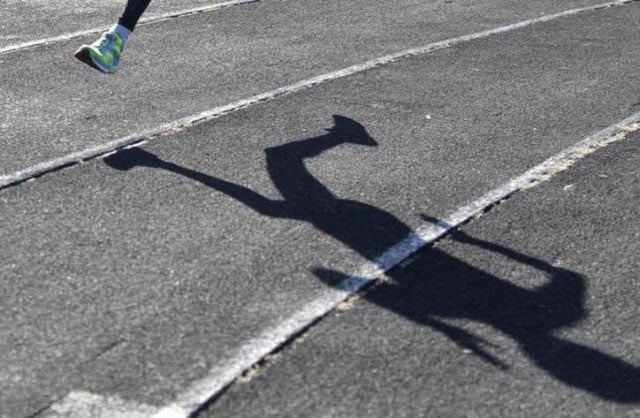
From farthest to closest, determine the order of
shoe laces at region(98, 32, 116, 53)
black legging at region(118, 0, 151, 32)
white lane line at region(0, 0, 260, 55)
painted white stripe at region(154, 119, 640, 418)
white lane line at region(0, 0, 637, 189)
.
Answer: white lane line at region(0, 0, 260, 55)
black legging at region(118, 0, 151, 32)
shoe laces at region(98, 32, 116, 53)
white lane line at region(0, 0, 637, 189)
painted white stripe at region(154, 119, 640, 418)

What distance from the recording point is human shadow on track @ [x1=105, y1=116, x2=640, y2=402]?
6.17 metres

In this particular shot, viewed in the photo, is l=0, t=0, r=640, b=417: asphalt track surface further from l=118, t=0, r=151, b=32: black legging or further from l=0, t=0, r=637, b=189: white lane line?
l=118, t=0, r=151, b=32: black legging

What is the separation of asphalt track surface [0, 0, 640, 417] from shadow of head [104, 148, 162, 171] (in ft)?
0.06

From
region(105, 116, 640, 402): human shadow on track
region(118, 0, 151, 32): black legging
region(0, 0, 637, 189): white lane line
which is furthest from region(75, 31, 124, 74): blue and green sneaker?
region(105, 116, 640, 402): human shadow on track

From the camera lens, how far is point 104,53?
10164 mm

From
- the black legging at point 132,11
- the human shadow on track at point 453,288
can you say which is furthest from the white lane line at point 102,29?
the human shadow on track at point 453,288

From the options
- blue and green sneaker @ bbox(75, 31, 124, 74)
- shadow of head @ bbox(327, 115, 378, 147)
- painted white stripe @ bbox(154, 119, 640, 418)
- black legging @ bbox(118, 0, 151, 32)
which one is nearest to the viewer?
painted white stripe @ bbox(154, 119, 640, 418)

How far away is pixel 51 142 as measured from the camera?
30.5 ft

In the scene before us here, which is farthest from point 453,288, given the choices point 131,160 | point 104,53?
point 104,53

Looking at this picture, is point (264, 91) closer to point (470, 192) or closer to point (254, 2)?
point (470, 192)

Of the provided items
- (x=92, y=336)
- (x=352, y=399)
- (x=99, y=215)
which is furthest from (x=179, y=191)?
(x=352, y=399)

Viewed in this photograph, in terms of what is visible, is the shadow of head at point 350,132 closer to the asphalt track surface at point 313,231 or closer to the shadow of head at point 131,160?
the asphalt track surface at point 313,231

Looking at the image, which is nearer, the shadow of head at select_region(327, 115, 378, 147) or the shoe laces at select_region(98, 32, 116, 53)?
the shadow of head at select_region(327, 115, 378, 147)

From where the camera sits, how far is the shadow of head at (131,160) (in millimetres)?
8781
